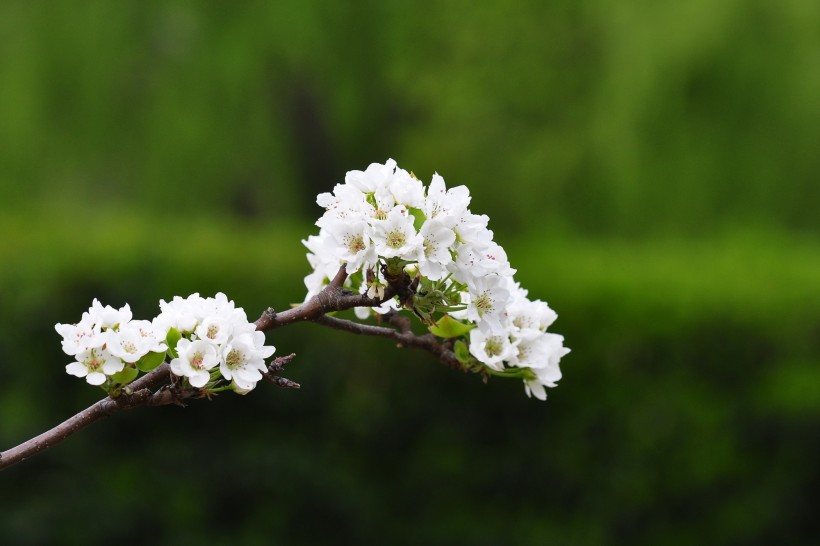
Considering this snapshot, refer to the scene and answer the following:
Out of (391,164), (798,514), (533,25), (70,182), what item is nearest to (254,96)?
(70,182)

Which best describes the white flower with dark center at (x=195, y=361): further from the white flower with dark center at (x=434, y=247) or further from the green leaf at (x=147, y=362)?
the white flower with dark center at (x=434, y=247)

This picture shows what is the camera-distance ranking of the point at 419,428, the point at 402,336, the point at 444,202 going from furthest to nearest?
the point at 419,428, the point at 402,336, the point at 444,202

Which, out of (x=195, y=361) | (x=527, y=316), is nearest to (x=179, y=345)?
(x=195, y=361)

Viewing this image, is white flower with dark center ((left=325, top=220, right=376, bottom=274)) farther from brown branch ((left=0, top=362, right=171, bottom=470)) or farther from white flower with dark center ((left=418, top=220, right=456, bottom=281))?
brown branch ((left=0, top=362, right=171, bottom=470))

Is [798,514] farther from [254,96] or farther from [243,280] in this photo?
[254,96]

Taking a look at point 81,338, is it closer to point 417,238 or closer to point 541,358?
point 417,238
